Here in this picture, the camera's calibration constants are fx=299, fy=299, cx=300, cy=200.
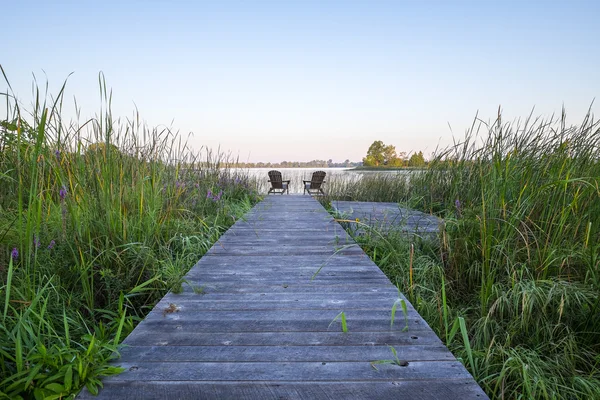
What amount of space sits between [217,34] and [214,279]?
45.0 feet

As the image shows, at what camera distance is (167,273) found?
5.96 feet

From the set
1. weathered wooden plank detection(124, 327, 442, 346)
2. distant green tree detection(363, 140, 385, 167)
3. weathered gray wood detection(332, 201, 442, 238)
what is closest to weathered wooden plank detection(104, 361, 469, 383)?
weathered wooden plank detection(124, 327, 442, 346)

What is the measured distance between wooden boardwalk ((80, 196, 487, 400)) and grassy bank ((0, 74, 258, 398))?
16 cm

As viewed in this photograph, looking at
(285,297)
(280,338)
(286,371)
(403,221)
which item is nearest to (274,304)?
(285,297)

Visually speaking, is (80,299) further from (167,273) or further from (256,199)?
(256,199)

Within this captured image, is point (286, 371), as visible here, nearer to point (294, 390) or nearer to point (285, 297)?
point (294, 390)

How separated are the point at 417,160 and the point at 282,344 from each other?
15.7 feet

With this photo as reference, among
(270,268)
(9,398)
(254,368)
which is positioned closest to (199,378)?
(254,368)

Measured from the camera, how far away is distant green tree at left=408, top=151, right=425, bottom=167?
16.8 ft

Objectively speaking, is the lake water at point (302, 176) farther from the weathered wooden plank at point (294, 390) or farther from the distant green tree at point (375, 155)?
the distant green tree at point (375, 155)

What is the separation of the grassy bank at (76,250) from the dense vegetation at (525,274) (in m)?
1.45

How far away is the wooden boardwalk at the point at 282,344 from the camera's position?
0.87 metres

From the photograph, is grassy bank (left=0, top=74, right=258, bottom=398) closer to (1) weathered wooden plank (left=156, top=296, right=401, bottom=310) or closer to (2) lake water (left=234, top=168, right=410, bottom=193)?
(1) weathered wooden plank (left=156, top=296, right=401, bottom=310)

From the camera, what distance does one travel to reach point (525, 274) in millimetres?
1756
